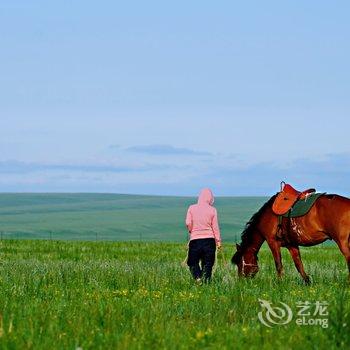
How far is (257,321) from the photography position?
1088 cm

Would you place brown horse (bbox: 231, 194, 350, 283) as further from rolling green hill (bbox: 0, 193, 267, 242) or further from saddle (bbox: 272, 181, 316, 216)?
rolling green hill (bbox: 0, 193, 267, 242)

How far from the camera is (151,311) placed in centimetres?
1161

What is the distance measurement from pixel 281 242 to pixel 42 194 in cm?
10238

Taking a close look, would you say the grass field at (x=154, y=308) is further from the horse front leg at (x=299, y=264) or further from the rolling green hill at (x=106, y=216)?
the rolling green hill at (x=106, y=216)

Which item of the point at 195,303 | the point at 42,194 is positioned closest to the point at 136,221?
the point at 42,194

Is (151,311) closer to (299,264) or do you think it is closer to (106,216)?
(299,264)

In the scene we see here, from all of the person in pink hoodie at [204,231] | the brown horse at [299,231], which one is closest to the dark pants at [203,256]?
the person in pink hoodie at [204,231]

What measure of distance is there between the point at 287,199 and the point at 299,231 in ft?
2.51

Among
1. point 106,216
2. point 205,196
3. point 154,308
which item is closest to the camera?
point 154,308

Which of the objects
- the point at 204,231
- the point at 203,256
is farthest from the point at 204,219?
the point at 203,256

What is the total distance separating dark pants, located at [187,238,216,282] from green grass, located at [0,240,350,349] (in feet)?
0.97

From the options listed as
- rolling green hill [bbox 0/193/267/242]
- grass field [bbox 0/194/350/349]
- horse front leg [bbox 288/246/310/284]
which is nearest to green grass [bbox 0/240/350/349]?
grass field [bbox 0/194/350/349]

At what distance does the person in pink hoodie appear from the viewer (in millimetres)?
17344

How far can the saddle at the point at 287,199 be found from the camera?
1825 cm
